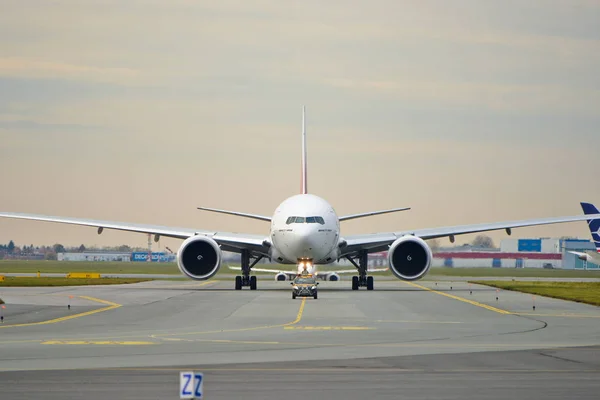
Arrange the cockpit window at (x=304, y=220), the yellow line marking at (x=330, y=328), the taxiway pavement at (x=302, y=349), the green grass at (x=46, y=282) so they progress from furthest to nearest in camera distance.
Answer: the green grass at (x=46, y=282) < the cockpit window at (x=304, y=220) < the yellow line marking at (x=330, y=328) < the taxiway pavement at (x=302, y=349)

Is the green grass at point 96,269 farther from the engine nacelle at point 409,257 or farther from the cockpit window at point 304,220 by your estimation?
the cockpit window at point 304,220

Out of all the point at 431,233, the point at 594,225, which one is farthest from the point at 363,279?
the point at 594,225

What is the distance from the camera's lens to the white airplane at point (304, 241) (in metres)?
52.6

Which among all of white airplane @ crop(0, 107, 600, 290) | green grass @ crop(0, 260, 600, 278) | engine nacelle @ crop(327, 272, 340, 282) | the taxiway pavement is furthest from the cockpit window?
green grass @ crop(0, 260, 600, 278)

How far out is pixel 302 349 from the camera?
23.6m

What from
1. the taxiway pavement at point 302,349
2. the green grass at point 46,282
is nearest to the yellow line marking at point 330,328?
the taxiway pavement at point 302,349

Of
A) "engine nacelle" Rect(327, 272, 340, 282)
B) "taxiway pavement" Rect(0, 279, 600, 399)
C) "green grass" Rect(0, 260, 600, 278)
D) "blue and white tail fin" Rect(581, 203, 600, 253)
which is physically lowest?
"taxiway pavement" Rect(0, 279, 600, 399)

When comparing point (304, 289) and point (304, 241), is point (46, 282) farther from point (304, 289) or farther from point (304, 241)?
point (304, 289)

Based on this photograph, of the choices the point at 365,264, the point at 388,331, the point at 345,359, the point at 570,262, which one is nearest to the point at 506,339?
the point at 388,331

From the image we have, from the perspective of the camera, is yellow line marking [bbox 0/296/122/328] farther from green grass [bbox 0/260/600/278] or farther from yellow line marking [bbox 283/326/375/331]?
green grass [bbox 0/260/600/278]

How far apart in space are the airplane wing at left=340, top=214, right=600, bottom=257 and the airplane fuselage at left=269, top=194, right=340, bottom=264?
79.5 inches

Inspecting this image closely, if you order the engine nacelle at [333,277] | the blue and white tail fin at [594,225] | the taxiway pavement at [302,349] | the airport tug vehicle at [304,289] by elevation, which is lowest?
the taxiway pavement at [302,349]

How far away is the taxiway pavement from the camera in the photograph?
17.0m

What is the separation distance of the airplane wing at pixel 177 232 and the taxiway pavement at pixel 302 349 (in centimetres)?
1413
